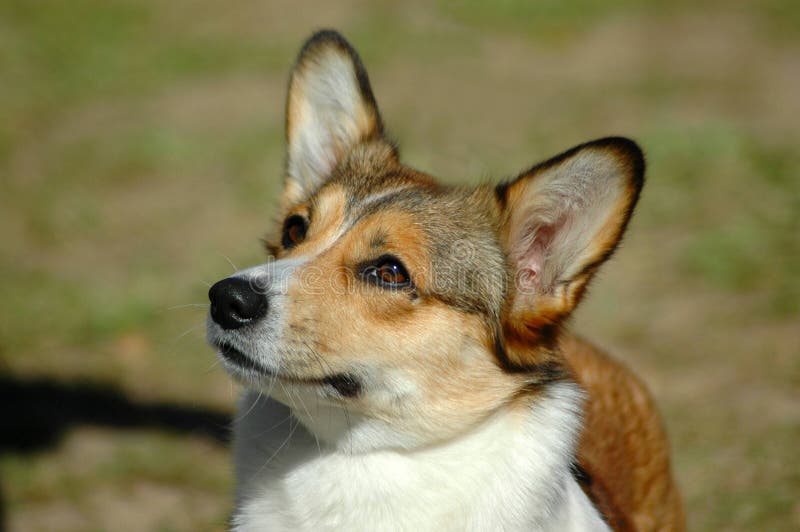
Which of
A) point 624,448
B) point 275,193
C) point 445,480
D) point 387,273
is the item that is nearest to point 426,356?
point 387,273

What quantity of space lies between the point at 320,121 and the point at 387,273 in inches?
50.1

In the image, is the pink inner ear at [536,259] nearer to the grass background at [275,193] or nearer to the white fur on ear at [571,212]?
the white fur on ear at [571,212]

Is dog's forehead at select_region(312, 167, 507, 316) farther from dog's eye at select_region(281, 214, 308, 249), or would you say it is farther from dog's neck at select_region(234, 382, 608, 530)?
dog's neck at select_region(234, 382, 608, 530)

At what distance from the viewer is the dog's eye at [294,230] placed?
3.97m

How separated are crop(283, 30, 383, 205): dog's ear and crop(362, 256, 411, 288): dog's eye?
0.97 meters

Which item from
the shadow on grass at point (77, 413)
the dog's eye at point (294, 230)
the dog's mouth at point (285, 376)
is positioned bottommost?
the shadow on grass at point (77, 413)

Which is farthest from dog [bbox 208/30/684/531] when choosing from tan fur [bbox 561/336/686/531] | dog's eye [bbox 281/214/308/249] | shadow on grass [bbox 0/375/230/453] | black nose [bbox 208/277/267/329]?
shadow on grass [bbox 0/375/230/453]

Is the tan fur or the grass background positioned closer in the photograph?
the tan fur

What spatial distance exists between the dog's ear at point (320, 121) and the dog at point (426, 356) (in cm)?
67

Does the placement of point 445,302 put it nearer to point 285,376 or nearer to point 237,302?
point 285,376

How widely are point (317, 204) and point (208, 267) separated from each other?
4.53 m

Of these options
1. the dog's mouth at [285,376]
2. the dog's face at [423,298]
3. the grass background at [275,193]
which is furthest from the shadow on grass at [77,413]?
the dog's mouth at [285,376]

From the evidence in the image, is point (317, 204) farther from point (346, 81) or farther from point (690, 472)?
point (690, 472)

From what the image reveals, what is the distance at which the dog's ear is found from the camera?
4.34 meters
